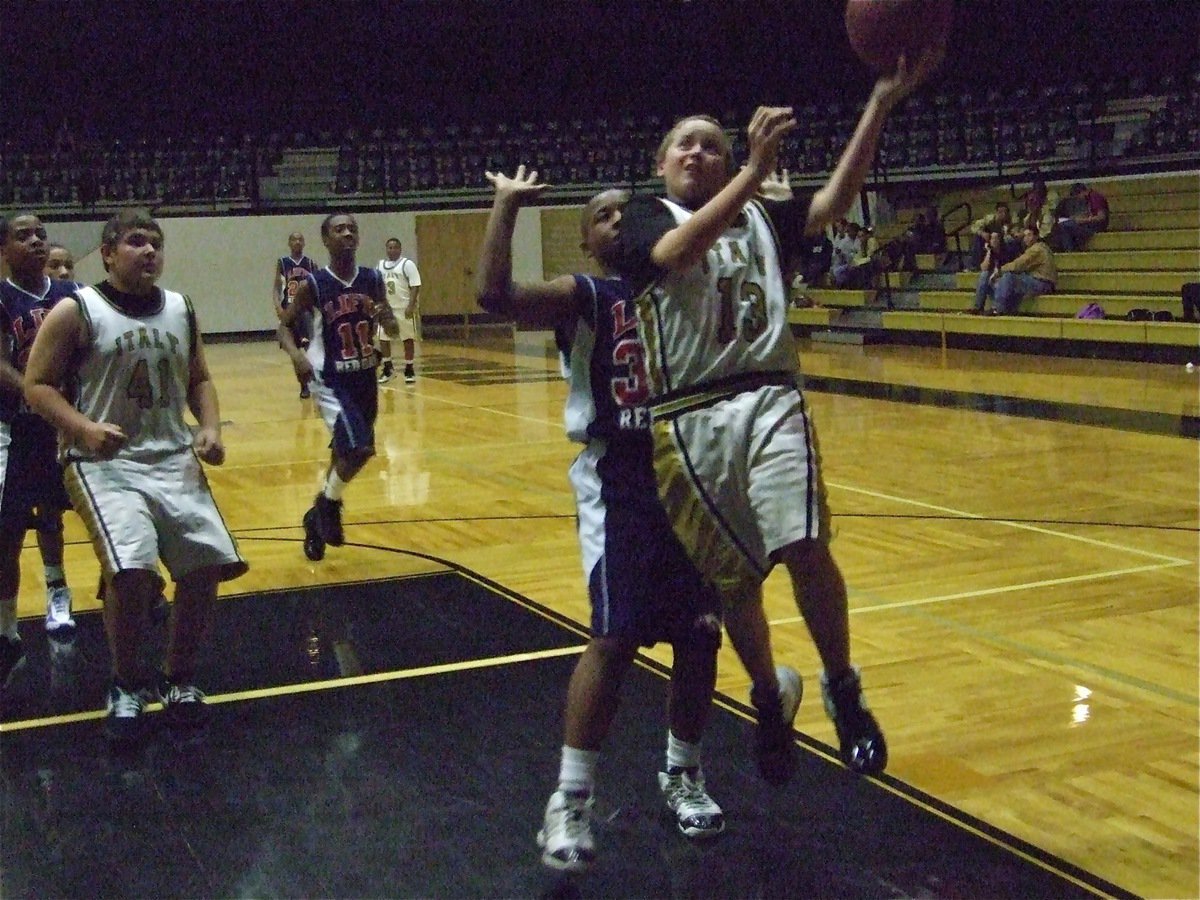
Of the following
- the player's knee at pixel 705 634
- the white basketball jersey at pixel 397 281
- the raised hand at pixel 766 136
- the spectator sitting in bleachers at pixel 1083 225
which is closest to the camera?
the raised hand at pixel 766 136

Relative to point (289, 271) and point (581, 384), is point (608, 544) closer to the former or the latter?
point (581, 384)

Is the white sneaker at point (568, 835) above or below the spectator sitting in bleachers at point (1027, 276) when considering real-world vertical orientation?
below

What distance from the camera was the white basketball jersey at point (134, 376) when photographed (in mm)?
3988

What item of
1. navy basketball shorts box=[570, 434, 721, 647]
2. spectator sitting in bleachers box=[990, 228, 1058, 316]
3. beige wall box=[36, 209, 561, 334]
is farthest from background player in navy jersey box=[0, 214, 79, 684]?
beige wall box=[36, 209, 561, 334]

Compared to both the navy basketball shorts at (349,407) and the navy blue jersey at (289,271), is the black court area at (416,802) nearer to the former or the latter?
the navy basketball shorts at (349,407)

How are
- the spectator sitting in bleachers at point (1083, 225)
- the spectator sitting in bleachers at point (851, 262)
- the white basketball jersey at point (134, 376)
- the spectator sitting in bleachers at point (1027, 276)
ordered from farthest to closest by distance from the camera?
the spectator sitting in bleachers at point (851, 262) → the spectator sitting in bleachers at point (1083, 225) → the spectator sitting in bleachers at point (1027, 276) → the white basketball jersey at point (134, 376)

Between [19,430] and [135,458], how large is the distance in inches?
44.6

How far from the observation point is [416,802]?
3.40m

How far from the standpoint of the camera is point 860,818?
323 cm

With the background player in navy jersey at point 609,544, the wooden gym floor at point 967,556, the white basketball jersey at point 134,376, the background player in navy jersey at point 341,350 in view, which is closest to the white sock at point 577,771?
the background player in navy jersey at point 609,544

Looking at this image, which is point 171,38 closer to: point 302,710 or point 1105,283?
point 1105,283

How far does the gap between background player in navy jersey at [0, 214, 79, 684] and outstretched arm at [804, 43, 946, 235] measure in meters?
2.89

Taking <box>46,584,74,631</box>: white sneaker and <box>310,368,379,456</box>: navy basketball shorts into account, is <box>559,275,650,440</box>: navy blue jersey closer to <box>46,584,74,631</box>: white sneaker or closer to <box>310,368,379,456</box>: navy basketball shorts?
<box>46,584,74,631</box>: white sneaker

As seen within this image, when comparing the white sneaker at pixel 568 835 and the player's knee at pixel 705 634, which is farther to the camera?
the player's knee at pixel 705 634
